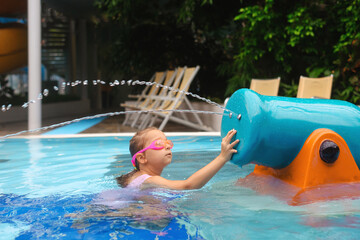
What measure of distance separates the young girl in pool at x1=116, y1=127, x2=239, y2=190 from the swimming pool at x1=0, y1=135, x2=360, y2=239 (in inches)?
3.3

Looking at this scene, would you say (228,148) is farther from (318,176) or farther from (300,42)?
(300,42)

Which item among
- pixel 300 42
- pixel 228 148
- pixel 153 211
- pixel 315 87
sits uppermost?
pixel 300 42

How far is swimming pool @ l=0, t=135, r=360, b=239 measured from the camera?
206cm

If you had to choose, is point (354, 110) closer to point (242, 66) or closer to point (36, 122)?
point (36, 122)

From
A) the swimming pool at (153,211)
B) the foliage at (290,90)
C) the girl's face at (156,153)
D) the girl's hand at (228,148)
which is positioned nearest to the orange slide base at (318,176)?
the swimming pool at (153,211)

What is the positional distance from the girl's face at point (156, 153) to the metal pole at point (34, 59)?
4.16m

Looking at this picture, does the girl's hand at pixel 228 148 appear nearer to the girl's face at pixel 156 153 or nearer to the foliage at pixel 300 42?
the girl's face at pixel 156 153

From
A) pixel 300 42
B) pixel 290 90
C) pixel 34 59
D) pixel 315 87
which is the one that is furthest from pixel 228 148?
pixel 300 42

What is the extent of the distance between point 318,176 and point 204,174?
0.60 metres

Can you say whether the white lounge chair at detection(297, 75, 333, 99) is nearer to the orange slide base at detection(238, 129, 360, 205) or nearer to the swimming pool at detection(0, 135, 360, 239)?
the swimming pool at detection(0, 135, 360, 239)

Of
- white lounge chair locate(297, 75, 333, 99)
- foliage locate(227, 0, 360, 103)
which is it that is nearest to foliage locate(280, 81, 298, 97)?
foliage locate(227, 0, 360, 103)

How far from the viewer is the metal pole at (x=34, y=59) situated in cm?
644

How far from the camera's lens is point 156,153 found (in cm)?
261

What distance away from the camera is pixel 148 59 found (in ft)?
32.8
